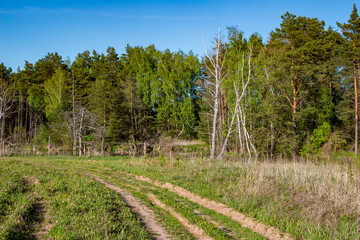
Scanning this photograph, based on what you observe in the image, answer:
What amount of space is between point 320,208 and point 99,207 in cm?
592

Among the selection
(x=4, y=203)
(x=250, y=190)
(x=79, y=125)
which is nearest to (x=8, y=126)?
(x=79, y=125)

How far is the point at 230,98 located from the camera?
2764 centimetres

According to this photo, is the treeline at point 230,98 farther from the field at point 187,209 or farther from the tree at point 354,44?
the field at point 187,209

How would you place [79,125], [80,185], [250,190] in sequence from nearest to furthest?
[250,190] → [80,185] → [79,125]

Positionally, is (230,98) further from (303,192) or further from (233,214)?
(233,214)

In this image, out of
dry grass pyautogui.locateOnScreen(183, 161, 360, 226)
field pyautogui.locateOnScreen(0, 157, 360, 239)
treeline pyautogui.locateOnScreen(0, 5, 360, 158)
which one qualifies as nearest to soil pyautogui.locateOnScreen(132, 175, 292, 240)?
field pyautogui.locateOnScreen(0, 157, 360, 239)

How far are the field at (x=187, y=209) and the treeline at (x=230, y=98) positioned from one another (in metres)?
9.47

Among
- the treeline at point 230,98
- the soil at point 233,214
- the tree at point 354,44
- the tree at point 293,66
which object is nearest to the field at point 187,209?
the soil at point 233,214

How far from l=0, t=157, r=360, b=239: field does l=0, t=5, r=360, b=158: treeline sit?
9.47 metres

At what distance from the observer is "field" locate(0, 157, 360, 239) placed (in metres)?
5.67

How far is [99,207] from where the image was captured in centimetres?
686

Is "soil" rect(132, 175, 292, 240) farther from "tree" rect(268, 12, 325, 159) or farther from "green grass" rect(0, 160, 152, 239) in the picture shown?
"tree" rect(268, 12, 325, 159)

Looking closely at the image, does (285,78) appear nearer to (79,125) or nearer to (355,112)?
(355,112)

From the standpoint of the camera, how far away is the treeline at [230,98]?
22953 mm
